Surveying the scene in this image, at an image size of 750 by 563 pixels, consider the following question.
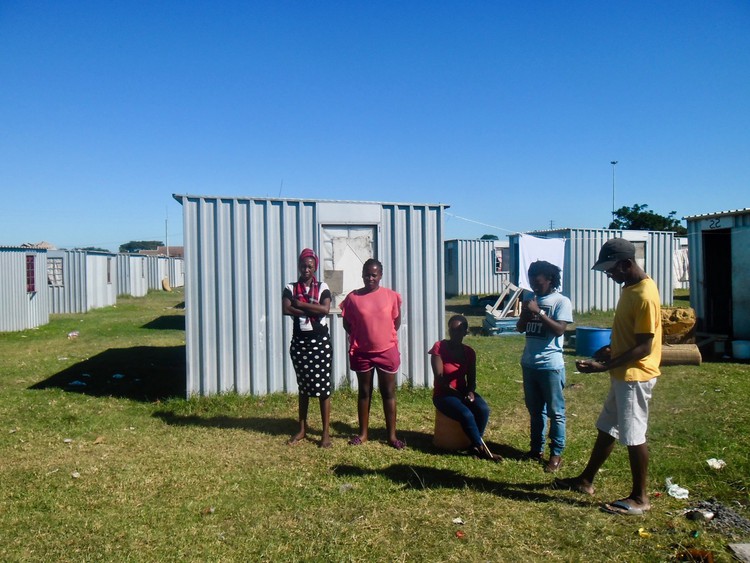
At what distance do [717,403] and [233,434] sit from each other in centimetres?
584

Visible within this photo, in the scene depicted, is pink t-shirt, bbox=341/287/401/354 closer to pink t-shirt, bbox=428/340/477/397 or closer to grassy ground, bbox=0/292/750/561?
pink t-shirt, bbox=428/340/477/397

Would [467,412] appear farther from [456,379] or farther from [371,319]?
[371,319]

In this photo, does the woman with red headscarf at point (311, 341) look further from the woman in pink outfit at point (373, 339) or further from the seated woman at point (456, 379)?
the seated woman at point (456, 379)

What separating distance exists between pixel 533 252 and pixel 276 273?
27.1 feet

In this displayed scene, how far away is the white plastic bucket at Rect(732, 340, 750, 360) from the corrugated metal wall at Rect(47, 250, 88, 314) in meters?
20.4

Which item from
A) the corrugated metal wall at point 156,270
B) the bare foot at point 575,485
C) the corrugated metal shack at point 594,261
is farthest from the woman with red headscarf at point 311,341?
the corrugated metal wall at point 156,270

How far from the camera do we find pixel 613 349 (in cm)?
440

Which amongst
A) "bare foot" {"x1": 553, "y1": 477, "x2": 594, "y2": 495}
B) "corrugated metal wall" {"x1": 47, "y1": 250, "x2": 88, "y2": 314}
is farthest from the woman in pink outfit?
"corrugated metal wall" {"x1": 47, "y1": 250, "x2": 88, "y2": 314}

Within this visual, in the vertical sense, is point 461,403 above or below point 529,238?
below

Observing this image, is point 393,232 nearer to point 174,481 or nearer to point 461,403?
point 461,403

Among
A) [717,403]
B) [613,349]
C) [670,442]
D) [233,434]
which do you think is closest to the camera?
[613,349]

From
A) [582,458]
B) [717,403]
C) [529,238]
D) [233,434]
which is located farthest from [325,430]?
[529,238]

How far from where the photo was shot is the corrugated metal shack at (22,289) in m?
16.2

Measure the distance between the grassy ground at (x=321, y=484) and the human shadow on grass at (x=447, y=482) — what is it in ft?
0.07
